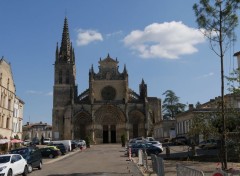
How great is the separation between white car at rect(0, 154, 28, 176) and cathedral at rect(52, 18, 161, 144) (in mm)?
49493

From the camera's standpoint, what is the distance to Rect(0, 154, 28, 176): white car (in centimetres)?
1586

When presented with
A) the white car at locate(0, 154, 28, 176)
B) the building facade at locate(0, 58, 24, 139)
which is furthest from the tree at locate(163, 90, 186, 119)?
the white car at locate(0, 154, 28, 176)

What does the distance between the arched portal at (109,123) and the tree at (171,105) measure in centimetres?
3094

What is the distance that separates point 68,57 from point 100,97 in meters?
12.5

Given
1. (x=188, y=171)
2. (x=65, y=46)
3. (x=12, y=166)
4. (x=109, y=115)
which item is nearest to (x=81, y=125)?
(x=109, y=115)

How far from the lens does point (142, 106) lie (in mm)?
70125

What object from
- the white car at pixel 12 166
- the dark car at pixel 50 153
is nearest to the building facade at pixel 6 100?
the dark car at pixel 50 153

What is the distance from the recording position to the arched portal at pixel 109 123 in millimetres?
69062

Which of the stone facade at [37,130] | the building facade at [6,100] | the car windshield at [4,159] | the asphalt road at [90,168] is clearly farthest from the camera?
the stone facade at [37,130]

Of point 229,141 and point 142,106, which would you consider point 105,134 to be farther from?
point 229,141

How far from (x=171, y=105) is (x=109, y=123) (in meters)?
33.8

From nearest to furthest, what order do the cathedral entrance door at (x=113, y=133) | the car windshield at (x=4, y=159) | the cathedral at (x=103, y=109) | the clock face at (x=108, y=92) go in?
the car windshield at (x=4, y=159) < the cathedral at (x=103, y=109) < the cathedral entrance door at (x=113, y=133) < the clock face at (x=108, y=92)

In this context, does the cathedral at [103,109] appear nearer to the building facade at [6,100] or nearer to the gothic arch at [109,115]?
the gothic arch at [109,115]

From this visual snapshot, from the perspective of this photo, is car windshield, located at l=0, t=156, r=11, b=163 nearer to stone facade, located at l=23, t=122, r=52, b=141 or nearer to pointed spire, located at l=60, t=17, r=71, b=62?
pointed spire, located at l=60, t=17, r=71, b=62
